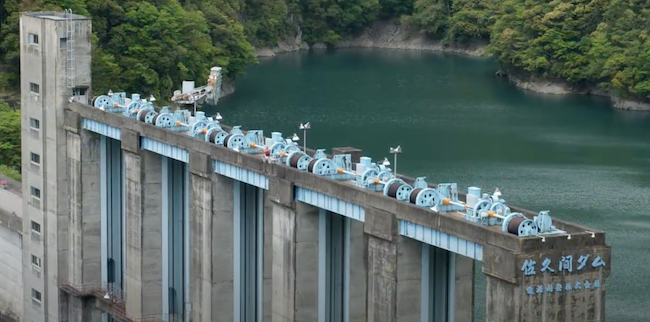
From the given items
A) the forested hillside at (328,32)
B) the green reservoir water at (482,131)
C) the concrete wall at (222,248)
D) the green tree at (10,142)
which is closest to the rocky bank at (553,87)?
the forested hillside at (328,32)

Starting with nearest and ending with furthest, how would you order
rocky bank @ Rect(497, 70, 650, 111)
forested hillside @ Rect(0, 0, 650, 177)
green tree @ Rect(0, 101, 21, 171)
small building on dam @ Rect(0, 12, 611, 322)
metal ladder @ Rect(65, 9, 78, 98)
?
small building on dam @ Rect(0, 12, 611, 322) < metal ladder @ Rect(65, 9, 78, 98) < green tree @ Rect(0, 101, 21, 171) < forested hillside @ Rect(0, 0, 650, 177) < rocky bank @ Rect(497, 70, 650, 111)

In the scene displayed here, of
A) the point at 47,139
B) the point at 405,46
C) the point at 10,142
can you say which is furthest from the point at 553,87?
the point at 47,139

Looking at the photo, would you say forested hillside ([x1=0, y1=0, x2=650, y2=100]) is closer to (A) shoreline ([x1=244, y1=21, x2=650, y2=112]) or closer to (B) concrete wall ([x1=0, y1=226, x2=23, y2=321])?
(A) shoreline ([x1=244, y1=21, x2=650, y2=112])

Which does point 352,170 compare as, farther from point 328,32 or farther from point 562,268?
point 328,32

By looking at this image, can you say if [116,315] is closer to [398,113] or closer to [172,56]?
[172,56]

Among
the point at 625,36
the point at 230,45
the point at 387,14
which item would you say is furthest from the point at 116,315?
the point at 387,14

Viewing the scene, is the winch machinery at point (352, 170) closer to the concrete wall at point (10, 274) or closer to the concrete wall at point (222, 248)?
the concrete wall at point (222, 248)

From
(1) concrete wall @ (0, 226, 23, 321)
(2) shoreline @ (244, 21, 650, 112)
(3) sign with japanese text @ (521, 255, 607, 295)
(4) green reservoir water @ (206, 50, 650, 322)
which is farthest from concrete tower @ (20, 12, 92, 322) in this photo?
(2) shoreline @ (244, 21, 650, 112)
